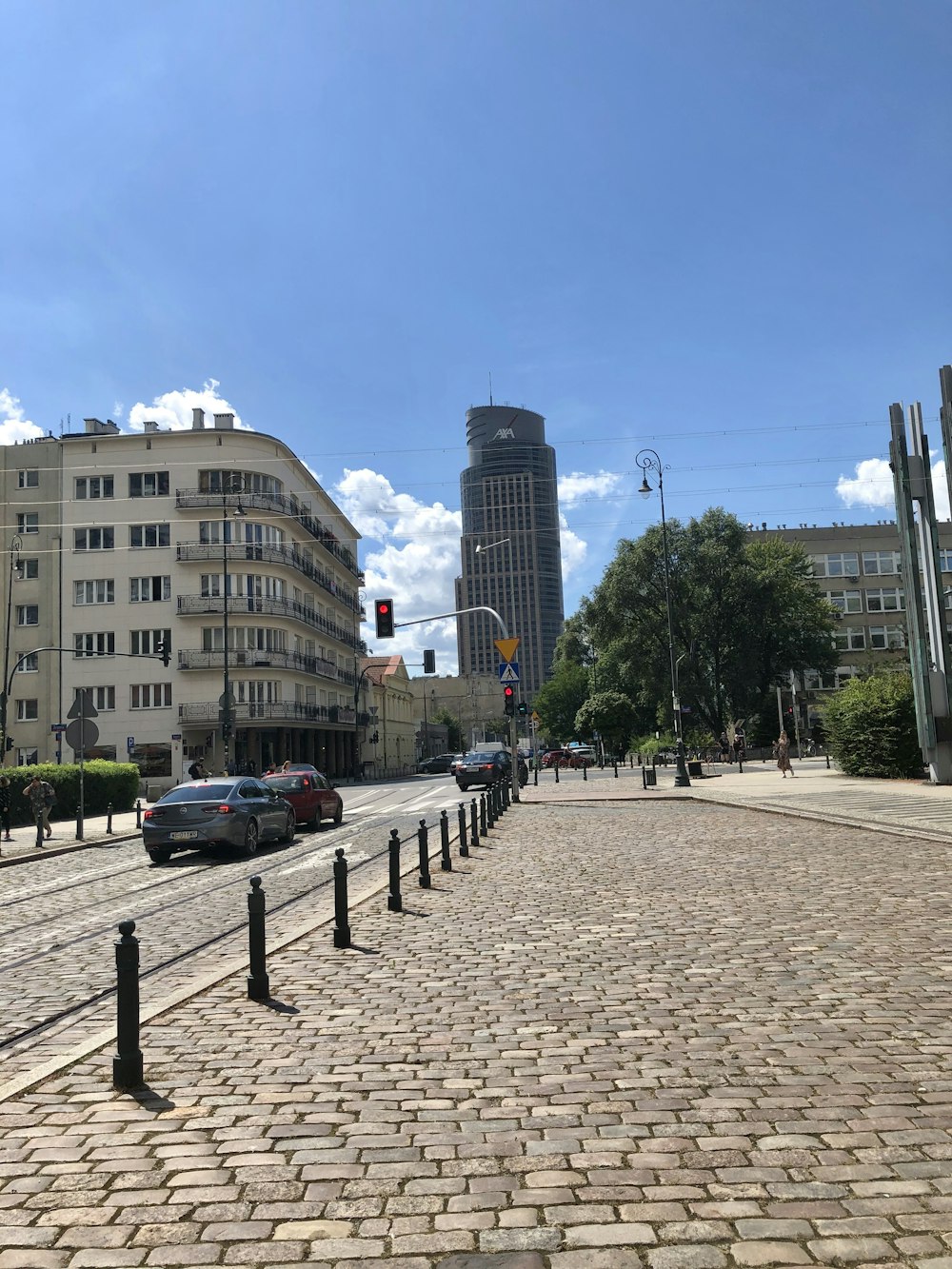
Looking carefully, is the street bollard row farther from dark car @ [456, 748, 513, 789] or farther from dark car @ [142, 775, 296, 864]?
dark car @ [456, 748, 513, 789]

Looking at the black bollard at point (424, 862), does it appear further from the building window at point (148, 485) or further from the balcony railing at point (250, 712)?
the building window at point (148, 485)

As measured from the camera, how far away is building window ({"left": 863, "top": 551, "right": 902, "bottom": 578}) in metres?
93.2

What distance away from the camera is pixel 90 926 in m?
10.9

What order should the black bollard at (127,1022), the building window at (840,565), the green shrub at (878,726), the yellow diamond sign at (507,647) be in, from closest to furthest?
the black bollard at (127,1022) < the yellow diamond sign at (507,647) < the green shrub at (878,726) < the building window at (840,565)

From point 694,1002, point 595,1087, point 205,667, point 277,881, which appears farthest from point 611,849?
point 205,667

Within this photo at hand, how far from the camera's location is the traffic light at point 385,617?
29406 millimetres

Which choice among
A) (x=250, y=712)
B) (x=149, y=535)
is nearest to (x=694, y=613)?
(x=250, y=712)

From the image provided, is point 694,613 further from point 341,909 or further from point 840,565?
point 341,909

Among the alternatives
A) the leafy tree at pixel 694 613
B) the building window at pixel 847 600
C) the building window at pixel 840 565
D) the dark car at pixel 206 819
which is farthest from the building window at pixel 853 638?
the dark car at pixel 206 819

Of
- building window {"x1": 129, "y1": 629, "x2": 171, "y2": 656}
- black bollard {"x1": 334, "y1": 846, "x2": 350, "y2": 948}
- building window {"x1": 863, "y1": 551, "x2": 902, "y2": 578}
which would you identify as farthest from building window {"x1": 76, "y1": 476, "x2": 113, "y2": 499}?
building window {"x1": 863, "y1": 551, "x2": 902, "y2": 578}

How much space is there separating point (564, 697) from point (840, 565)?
28.8 m

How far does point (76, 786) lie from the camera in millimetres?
31766

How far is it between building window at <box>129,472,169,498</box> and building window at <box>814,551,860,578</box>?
56246 millimetres

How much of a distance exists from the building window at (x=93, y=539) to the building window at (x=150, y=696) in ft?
27.0
